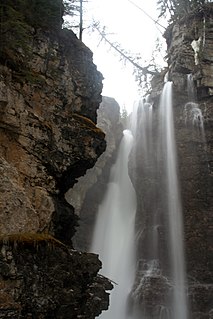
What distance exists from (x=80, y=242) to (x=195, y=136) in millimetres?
8736

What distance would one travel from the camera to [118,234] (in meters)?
20.4

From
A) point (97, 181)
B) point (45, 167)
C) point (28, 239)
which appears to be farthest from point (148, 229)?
point (28, 239)

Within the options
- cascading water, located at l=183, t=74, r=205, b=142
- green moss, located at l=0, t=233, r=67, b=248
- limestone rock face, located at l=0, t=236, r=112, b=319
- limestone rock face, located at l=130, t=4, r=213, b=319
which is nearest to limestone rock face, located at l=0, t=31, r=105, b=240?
green moss, located at l=0, t=233, r=67, b=248

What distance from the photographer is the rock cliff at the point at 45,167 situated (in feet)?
24.0

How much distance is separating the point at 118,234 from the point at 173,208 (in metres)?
3.50

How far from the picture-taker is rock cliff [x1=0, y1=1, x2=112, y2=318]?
731cm

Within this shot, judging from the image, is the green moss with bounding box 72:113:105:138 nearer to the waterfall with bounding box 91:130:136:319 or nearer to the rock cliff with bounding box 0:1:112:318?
the rock cliff with bounding box 0:1:112:318

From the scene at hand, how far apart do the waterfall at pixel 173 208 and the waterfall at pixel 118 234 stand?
211 cm

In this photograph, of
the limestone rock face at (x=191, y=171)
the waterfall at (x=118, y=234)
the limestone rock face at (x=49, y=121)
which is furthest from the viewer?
the waterfall at (x=118, y=234)

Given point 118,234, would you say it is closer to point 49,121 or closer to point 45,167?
point 45,167

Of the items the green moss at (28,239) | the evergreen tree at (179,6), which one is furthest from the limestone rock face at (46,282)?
the evergreen tree at (179,6)

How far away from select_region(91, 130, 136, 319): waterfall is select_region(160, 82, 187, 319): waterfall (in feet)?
6.93

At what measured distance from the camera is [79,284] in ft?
27.2

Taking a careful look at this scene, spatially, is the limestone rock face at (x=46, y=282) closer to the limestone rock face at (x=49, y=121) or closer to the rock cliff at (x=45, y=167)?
the rock cliff at (x=45, y=167)
